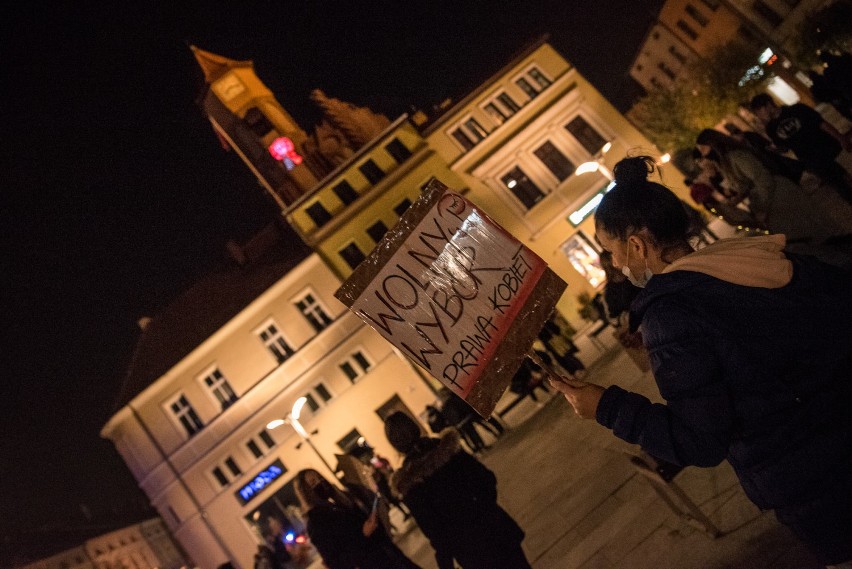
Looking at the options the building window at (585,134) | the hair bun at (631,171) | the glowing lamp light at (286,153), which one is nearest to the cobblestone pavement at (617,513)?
A: the hair bun at (631,171)

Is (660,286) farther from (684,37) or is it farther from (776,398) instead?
(684,37)

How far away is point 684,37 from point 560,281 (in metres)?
57.6

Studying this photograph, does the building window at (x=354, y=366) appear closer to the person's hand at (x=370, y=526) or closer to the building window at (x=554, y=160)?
the building window at (x=554, y=160)

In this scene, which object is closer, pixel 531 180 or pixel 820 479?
pixel 820 479

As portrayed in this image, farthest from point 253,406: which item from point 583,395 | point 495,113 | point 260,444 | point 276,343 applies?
point 583,395

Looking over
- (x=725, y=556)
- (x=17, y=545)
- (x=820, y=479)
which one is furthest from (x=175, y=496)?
(x=820, y=479)

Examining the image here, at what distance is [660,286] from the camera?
1.77 m

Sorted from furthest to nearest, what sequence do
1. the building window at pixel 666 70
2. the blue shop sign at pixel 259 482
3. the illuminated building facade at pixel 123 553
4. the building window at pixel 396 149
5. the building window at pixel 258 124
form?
1. the building window at pixel 666 70
2. the illuminated building facade at pixel 123 553
3. the building window at pixel 258 124
4. the building window at pixel 396 149
5. the blue shop sign at pixel 259 482

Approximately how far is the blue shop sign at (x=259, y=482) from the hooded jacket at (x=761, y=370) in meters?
24.4

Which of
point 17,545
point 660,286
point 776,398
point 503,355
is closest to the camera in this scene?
point 776,398

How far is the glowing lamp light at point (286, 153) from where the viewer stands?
32.8m

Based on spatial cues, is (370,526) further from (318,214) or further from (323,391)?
(318,214)

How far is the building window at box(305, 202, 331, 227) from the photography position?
26.0m

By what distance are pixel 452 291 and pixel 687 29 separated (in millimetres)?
57533
